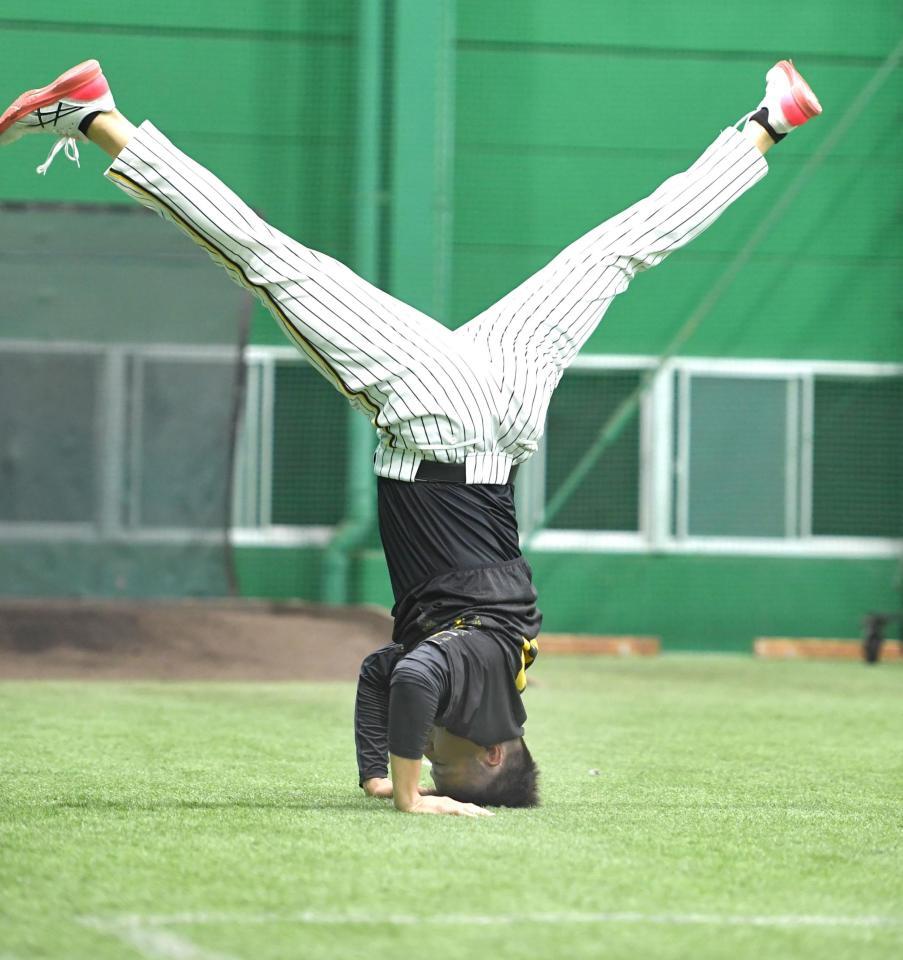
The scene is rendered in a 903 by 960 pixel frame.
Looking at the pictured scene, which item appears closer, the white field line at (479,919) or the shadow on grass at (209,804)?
the white field line at (479,919)

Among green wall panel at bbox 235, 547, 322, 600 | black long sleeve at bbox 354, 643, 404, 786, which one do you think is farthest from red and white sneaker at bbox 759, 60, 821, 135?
green wall panel at bbox 235, 547, 322, 600

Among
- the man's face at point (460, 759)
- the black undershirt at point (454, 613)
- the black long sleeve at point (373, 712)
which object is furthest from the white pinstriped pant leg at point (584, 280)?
the man's face at point (460, 759)

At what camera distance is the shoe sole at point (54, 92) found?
3.91 m

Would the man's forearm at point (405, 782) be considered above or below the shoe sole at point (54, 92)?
below

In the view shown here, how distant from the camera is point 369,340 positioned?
4.04 m

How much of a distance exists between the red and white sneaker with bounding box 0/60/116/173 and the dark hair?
Result: 1.76 meters

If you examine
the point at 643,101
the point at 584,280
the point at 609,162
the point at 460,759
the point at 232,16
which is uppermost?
the point at 232,16

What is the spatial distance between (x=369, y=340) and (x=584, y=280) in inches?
25.2

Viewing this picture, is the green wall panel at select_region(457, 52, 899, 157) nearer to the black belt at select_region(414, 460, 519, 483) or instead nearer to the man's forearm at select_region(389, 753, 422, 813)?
the black belt at select_region(414, 460, 519, 483)

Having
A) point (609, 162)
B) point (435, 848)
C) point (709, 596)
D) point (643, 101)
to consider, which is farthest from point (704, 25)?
point (435, 848)

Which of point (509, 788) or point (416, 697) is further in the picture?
point (509, 788)

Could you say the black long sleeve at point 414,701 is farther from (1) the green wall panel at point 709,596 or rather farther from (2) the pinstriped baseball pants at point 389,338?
(1) the green wall panel at point 709,596

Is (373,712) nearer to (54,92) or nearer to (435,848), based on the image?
(435,848)

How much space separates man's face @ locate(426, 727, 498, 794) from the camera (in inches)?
156
